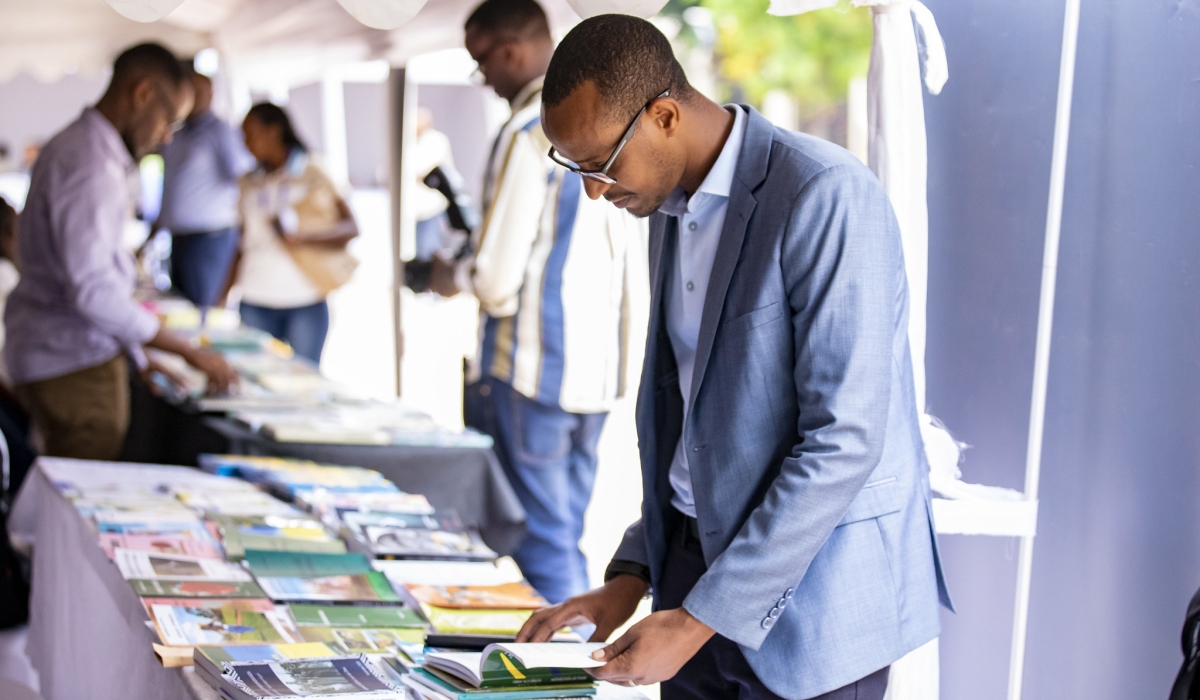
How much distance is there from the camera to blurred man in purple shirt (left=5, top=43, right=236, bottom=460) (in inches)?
122

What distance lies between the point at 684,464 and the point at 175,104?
2.48 m

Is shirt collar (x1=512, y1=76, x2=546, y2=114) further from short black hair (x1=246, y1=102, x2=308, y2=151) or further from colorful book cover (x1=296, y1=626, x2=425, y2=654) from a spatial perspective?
short black hair (x1=246, y1=102, x2=308, y2=151)

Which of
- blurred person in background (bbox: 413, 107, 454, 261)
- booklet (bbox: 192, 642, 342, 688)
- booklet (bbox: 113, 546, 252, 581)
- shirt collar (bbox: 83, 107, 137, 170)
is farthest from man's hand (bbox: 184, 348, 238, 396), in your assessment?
blurred person in background (bbox: 413, 107, 454, 261)

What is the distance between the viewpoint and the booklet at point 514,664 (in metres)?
1.32

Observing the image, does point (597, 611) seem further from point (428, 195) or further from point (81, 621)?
point (428, 195)

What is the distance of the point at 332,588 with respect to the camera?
1935 millimetres

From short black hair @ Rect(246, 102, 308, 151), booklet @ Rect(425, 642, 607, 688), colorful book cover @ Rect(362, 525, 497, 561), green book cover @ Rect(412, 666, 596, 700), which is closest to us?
booklet @ Rect(425, 642, 607, 688)

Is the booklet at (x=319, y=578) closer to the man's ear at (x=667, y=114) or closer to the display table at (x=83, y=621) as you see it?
the display table at (x=83, y=621)

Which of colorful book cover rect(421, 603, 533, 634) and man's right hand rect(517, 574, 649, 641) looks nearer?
man's right hand rect(517, 574, 649, 641)

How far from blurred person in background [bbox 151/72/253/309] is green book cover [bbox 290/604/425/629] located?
4448mm

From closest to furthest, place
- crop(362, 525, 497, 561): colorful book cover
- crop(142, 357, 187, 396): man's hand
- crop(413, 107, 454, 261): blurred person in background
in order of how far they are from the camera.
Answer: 1. crop(362, 525, 497, 561): colorful book cover
2. crop(142, 357, 187, 396): man's hand
3. crop(413, 107, 454, 261): blurred person in background

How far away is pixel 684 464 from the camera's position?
4.93 ft

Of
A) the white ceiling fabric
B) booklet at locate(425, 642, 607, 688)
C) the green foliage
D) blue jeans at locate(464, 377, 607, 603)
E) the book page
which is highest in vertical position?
the green foliage

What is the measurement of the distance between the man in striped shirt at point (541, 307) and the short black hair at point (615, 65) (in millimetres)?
1778
